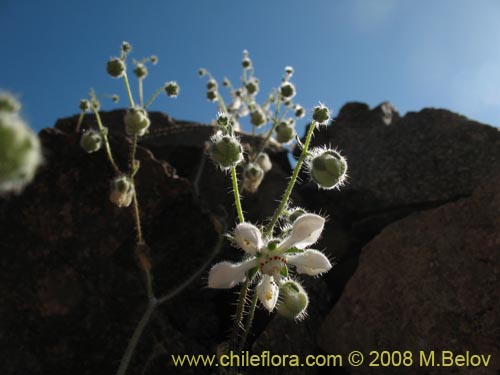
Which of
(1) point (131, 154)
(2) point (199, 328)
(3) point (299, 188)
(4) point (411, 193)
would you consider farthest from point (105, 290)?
(4) point (411, 193)

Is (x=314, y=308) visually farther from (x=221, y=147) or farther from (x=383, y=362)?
(x=221, y=147)

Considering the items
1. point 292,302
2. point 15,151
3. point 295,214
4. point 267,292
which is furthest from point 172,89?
point 15,151

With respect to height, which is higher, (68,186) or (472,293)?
(68,186)

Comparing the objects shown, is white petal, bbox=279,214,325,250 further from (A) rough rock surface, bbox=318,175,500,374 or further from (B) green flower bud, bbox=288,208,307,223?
(A) rough rock surface, bbox=318,175,500,374

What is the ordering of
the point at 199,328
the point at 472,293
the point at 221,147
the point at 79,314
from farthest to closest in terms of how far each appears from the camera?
the point at 199,328
the point at 79,314
the point at 472,293
the point at 221,147

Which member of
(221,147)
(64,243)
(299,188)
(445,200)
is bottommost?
(64,243)

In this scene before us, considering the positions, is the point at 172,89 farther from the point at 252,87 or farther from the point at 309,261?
the point at 309,261
